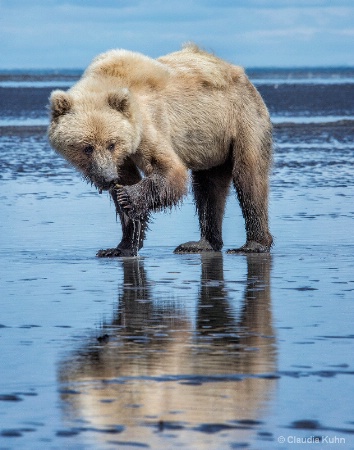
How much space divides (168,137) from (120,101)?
2.31ft

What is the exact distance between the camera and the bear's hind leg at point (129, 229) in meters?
8.56

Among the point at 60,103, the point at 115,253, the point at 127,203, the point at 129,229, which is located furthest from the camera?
the point at 129,229

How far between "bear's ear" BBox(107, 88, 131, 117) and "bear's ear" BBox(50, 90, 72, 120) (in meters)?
0.28

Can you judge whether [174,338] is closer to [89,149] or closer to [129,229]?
[89,149]

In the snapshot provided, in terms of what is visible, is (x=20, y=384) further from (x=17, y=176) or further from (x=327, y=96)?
(x=327, y=96)

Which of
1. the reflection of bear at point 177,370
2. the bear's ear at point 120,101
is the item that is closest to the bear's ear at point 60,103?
the bear's ear at point 120,101

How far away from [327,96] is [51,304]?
142 feet

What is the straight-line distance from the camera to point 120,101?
26.2 ft

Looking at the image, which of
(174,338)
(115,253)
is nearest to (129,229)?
(115,253)

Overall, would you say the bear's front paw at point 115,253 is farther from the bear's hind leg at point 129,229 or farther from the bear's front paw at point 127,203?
the bear's front paw at point 127,203

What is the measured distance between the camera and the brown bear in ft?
26.2

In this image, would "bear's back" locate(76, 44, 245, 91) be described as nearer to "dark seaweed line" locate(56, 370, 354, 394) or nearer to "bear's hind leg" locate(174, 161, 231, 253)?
"bear's hind leg" locate(174, 161, 231, 253)

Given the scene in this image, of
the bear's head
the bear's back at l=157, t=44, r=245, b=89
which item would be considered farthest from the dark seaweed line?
the bear's back at l=157, t=44, r=245, b=89

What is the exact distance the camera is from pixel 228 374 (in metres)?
4.68
